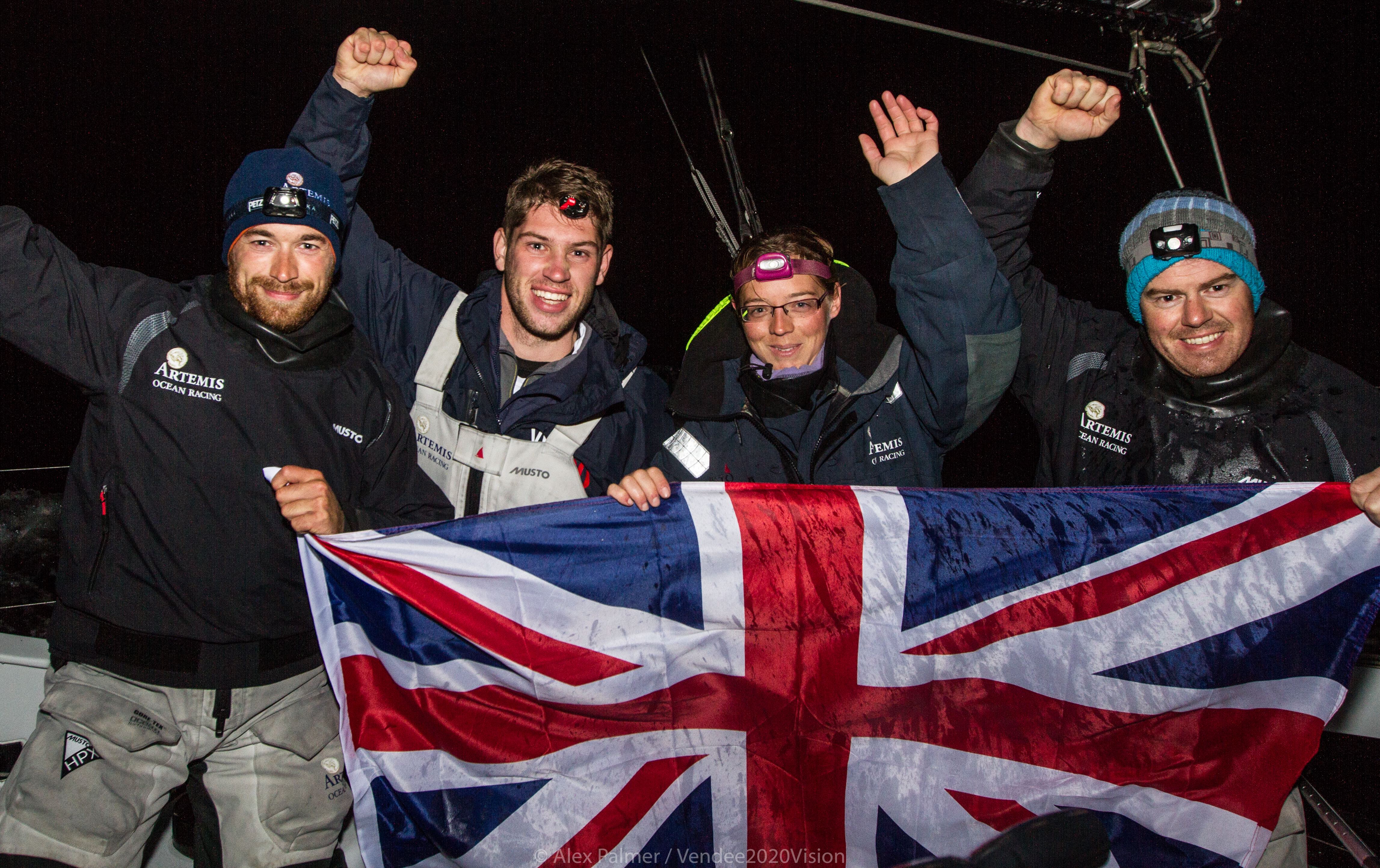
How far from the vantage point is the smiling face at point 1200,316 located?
226 cm

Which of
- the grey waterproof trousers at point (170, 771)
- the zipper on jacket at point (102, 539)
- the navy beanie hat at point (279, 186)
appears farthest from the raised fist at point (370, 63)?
the grey waterproof trousers at point (170, 771)

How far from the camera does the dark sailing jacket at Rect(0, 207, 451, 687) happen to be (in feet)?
6.35

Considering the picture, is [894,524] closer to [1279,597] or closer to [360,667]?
[1279,597]

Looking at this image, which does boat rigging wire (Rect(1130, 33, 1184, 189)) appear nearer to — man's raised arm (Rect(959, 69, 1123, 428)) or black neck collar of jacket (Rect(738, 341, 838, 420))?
man's raised arm (Rect(959, 69, 1123, 428))

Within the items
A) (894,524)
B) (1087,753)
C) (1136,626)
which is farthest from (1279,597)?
(894,524)

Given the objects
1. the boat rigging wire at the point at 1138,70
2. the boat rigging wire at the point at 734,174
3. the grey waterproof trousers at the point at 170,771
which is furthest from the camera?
the boat rigging wire at the point at 734,174

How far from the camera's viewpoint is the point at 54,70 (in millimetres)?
5797

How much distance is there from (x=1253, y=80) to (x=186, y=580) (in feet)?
25.6

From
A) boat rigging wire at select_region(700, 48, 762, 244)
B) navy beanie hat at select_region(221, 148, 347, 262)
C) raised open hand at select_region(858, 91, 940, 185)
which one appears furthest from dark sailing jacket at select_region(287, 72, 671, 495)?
boat rigging wire at select_region(700, 48, 762, 244)

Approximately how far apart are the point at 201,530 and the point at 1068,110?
2.69 m

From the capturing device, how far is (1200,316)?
2.27m

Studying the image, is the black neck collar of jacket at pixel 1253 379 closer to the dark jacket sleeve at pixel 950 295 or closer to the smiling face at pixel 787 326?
the dark jacket sleeve at pixel 950 295

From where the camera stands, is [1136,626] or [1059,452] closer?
[1136,626]

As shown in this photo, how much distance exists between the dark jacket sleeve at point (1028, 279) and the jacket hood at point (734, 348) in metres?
0.41
